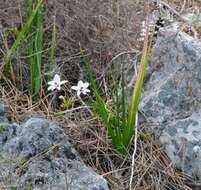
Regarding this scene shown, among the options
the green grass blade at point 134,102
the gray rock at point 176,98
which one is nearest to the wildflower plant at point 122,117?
the green grass blade at point 134,102

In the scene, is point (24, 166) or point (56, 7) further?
point (56, 7)

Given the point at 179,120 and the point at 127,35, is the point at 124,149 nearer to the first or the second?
the point at 179,120

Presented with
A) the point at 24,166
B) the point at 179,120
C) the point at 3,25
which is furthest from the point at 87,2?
the point at 24,166

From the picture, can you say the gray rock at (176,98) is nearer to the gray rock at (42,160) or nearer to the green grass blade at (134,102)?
the green grass blade at (134,102)

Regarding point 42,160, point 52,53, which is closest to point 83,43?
point 52,53

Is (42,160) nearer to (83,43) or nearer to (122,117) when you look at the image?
(122,117)

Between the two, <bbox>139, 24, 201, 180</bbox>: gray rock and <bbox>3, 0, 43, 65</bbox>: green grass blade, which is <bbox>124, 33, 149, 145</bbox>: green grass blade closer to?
<bbox>139, 24, 201, 180</bbox>: gray rock
